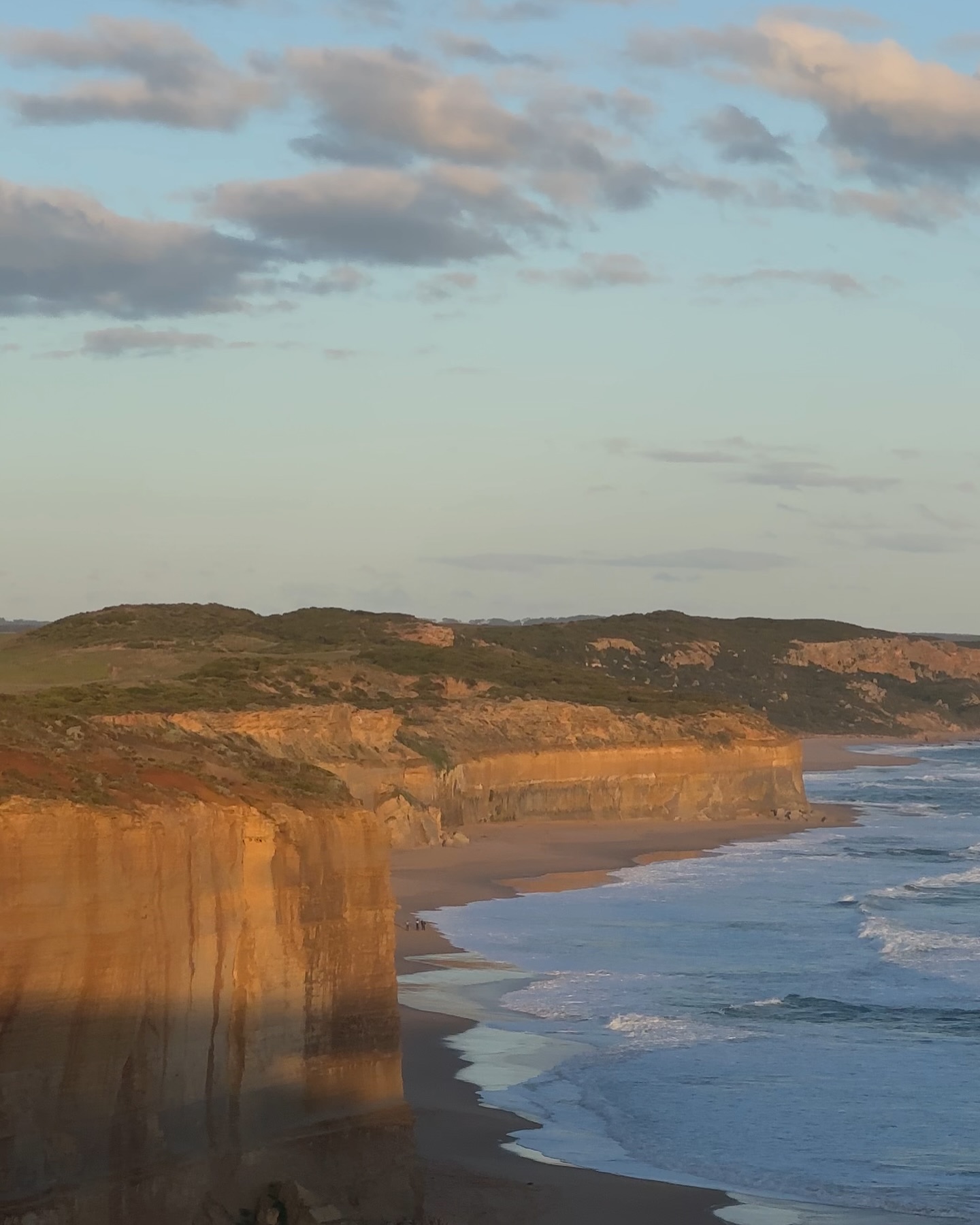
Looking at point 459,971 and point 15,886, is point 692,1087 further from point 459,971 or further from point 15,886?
point 15,886

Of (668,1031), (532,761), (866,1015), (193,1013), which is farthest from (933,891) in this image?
(193,1013)

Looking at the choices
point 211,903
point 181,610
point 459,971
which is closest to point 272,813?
point 211,903

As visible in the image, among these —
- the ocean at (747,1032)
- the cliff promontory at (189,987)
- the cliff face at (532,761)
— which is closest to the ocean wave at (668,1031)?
the ocean at (747,1032)

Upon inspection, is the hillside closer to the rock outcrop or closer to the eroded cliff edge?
the rock outcrop

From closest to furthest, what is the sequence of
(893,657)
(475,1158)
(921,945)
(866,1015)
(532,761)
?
1. (475,1158)
2. (866,1015)
3. (921,945)
4. (532,761)
5. (893,657)

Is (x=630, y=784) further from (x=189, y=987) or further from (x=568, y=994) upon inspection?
(x=189, y=987)

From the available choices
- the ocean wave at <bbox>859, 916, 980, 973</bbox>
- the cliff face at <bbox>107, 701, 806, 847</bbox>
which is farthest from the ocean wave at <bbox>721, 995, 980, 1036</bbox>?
the cliff face at <bbox>107, 701, 806, 847</bbox>

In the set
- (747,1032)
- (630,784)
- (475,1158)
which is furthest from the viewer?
(630,784)
